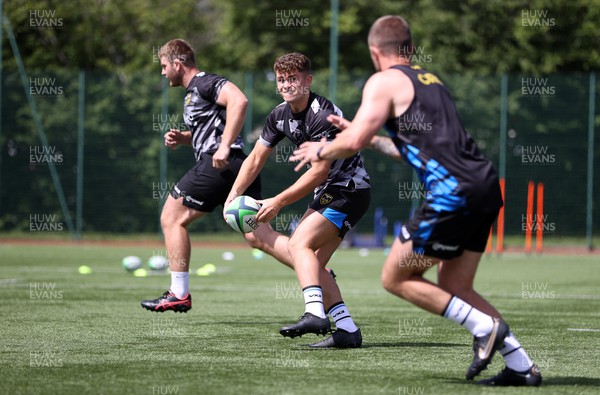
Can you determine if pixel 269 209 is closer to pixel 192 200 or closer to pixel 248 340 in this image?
pixel 248 340

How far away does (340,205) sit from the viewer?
7.16 meters

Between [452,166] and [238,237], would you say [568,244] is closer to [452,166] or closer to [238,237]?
[238,237]

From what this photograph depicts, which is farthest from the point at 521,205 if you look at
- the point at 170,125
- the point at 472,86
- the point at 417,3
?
the point at 417,3

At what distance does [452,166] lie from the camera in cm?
528

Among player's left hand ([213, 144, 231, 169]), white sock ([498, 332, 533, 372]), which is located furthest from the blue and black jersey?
player's left hand ([213, 144, 231, 169])

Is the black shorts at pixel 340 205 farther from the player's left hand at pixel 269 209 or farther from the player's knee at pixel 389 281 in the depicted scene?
the player's knee at pixel 389 281

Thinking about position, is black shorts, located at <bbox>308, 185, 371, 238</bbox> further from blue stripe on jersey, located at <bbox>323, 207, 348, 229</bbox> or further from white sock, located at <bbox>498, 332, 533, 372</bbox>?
white sock, located at <bbox>498, 332, 533, 372</bbox>

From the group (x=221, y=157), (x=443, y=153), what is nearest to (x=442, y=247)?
(x=443, y=153)

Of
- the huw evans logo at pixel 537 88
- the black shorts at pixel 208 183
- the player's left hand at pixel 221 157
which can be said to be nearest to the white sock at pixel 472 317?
the player's left hand at pixel 221 157

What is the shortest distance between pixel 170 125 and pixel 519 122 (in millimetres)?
8553

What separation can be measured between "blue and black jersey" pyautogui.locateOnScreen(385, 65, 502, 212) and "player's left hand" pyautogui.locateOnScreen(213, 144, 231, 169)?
2649mm

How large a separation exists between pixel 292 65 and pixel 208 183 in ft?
5.55

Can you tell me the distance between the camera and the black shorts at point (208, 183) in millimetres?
8383

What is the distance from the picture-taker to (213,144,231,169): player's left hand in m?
7.84
